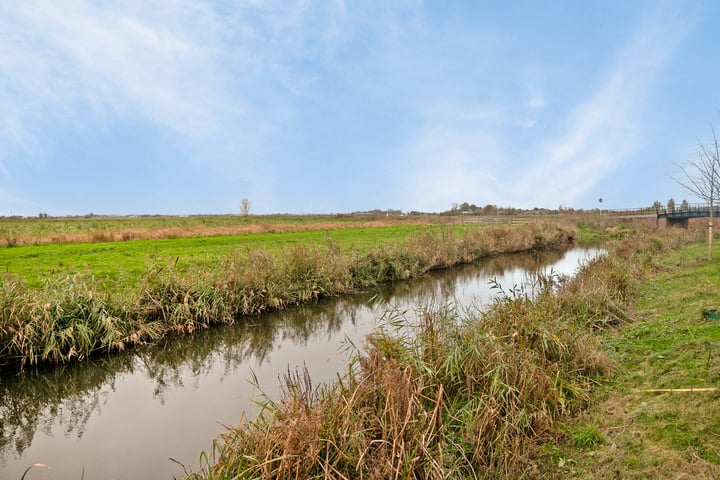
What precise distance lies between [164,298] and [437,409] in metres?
8.50

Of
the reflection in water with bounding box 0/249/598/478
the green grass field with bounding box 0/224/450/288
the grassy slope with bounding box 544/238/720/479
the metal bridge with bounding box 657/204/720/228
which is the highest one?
the metal bridge with bounding box 657/204/720/228

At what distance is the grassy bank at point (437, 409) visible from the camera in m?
3.54

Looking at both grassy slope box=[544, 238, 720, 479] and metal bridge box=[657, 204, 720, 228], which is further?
metal bridge box=[657, 204, 720, 228]

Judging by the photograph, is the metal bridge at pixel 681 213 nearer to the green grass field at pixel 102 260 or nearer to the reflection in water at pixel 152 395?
the green grass field at pixel 102 260

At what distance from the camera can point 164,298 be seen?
1017 cm

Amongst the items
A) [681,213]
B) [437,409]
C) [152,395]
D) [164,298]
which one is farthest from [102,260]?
[681,213]

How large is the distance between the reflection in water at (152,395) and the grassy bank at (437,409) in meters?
1.12

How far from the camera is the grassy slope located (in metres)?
3.69

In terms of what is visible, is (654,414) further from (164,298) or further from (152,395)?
(164,298)

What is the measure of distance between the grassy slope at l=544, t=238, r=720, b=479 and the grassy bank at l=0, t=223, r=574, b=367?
8.97 meters

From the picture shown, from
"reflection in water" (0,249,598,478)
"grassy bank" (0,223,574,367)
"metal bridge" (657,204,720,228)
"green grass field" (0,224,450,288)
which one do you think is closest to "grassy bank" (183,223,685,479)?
"reflection in water" (0,249,598,478)

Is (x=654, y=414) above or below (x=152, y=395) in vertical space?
above

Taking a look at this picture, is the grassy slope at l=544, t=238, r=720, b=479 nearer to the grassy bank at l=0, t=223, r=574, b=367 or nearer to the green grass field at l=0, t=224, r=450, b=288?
the grassy bank at l=0, t=223, r=574, b=367

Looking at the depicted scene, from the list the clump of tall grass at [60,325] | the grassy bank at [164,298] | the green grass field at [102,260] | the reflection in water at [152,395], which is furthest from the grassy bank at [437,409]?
the green grass field at [102,260]
